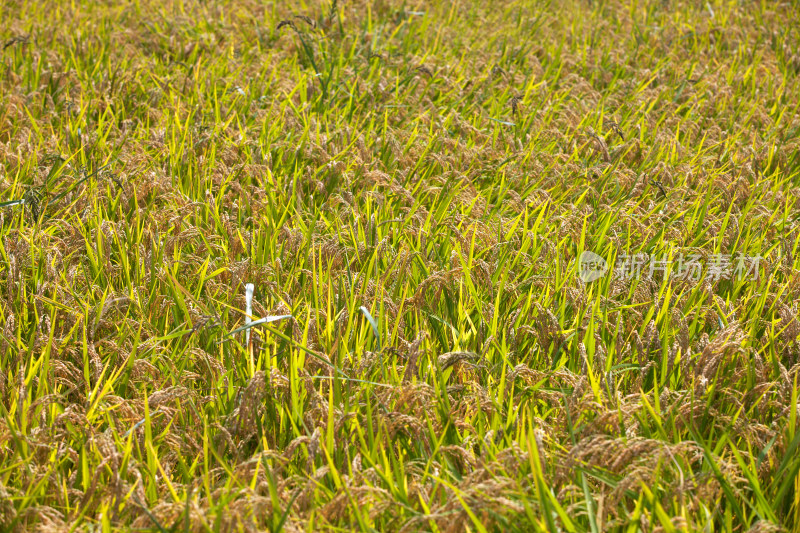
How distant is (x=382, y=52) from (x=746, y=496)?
12.3 ft

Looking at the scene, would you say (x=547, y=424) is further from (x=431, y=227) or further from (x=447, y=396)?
(x=431, y=227)

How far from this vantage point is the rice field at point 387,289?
1.78 m

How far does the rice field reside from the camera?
1777 millimetres

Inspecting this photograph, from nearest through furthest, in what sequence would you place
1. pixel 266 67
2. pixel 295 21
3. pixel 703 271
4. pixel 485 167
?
1. pixel 703 271
2. pixel 485 167
3. pixel 266 67
4. pixel 295 21

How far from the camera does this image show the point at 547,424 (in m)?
2.00

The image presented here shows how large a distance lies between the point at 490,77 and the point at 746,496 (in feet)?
10.6

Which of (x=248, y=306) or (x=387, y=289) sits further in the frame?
(x=387, y=289)

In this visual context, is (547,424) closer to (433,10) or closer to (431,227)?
(431,227)

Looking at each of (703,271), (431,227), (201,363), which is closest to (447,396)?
(201,363)

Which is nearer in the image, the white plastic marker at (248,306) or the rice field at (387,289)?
the rice field at (387,289)

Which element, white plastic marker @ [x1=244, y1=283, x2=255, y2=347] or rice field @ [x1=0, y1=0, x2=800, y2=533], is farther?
white plastic marker @ [x1=244, y1=283, x2=255, y2=347]

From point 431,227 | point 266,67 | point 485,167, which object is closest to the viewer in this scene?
point 431,227

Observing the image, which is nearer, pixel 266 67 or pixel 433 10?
pixel 266 67

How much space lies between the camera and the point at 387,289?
8.68ft
